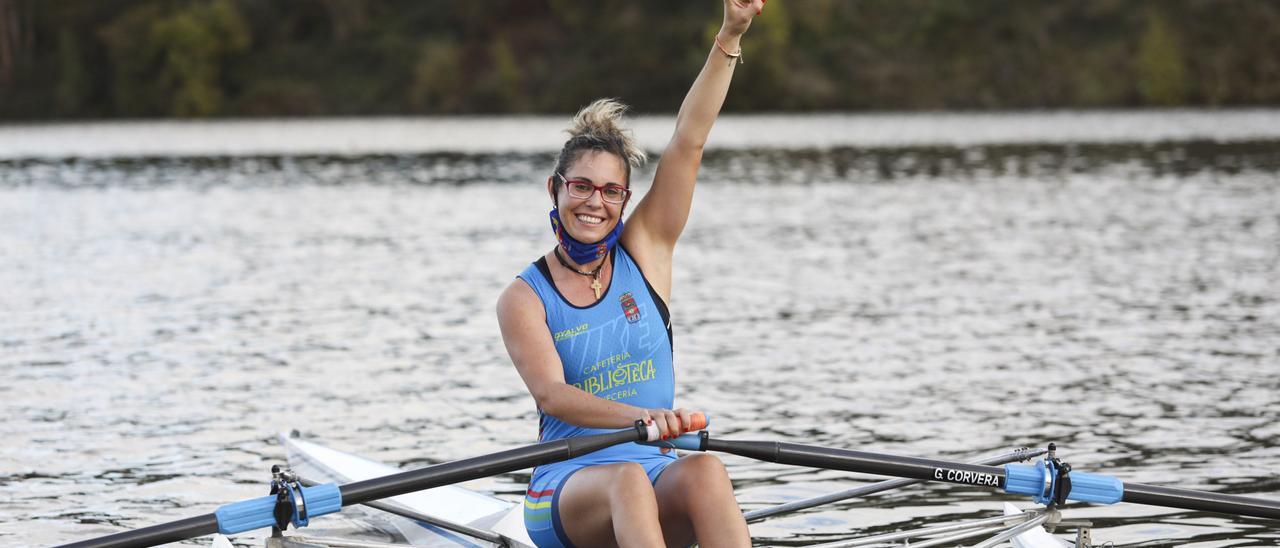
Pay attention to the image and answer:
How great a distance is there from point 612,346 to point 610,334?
5cm

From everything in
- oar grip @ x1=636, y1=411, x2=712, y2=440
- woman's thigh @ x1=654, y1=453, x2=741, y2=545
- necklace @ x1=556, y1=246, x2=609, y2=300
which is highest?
necklace @ x1=556, y1=246, x2=609, y2=300

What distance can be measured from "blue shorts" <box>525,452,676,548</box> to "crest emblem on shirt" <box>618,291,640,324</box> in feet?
1.93

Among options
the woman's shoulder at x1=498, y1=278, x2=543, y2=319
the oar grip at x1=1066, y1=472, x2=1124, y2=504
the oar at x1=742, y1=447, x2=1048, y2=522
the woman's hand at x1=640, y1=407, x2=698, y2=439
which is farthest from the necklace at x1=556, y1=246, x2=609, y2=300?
the oar grip at x1=1066, y1=472, x2=1124, y2=504

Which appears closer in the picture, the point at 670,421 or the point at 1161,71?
the point at 670,421

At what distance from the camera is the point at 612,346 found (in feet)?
21.7

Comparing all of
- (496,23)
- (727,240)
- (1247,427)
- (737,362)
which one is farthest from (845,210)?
(496,23)

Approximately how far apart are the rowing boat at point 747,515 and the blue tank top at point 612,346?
0.31m

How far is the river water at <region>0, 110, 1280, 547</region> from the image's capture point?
412 inches

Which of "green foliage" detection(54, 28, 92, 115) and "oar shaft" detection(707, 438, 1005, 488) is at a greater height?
"green foliage" detection(54, 28, 92, 115)

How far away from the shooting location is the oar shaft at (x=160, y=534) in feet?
19.5

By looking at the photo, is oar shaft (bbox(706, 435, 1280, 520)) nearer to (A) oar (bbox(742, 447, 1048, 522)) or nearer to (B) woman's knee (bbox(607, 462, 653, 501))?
(B) woman's knee (bbox(607, 462, 653, 501))

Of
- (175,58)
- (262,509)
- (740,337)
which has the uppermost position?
(175,58)

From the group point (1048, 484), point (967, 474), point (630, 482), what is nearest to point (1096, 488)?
point (1048, 484)

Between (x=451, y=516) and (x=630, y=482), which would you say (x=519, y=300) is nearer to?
(x=630, y=482)
